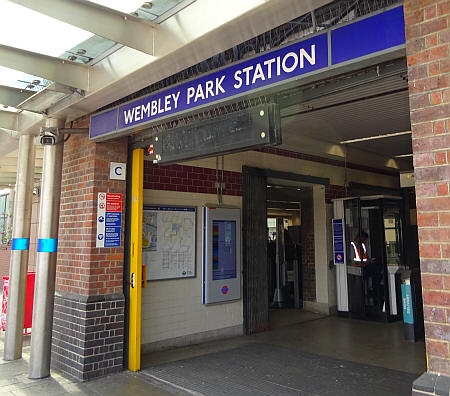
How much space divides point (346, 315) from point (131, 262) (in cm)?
508

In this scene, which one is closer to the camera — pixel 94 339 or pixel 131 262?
pixel 94 339

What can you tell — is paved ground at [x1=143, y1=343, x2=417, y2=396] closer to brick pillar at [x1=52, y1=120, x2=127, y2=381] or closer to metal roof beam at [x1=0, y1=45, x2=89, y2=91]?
brick pillar at [x1=52, y1=120, x2=127, y2=381]

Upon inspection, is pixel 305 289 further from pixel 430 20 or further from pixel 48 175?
pixel 430 20

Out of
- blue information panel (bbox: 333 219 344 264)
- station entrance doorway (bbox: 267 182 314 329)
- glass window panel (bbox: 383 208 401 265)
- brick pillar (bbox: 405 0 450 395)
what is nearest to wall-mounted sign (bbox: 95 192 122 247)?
brick pillar (bbox: 405 0 450 395)

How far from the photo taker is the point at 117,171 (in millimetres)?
5098

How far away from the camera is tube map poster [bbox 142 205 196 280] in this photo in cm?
576

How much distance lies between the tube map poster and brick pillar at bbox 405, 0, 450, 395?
4203 millimetres

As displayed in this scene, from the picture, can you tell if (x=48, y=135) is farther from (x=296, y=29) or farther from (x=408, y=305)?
(x=408, y=305)

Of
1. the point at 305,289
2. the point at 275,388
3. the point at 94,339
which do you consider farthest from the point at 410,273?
the point at 94,339

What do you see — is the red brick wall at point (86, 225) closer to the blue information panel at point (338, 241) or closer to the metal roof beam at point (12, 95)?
the metal roof beam at point (12, 95)

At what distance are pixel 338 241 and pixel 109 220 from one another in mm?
5057

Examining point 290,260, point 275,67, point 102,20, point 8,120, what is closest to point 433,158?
point 275,67

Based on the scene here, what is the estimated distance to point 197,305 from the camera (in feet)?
20.4

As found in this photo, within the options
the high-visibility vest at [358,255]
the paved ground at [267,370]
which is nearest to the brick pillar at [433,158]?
the paved ground at [267,370]
